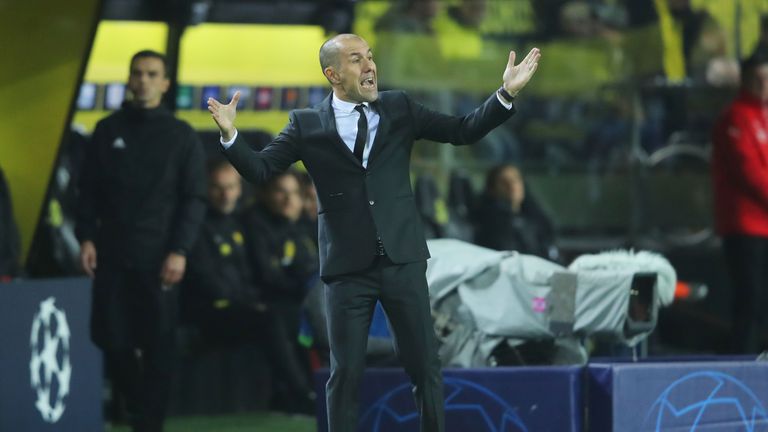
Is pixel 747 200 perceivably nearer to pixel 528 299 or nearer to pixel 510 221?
pixel 510 221

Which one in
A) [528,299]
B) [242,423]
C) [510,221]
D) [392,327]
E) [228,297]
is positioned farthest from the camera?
[510,221]

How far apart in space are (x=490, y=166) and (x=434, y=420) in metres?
6.66

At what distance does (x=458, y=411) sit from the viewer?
6523 mm

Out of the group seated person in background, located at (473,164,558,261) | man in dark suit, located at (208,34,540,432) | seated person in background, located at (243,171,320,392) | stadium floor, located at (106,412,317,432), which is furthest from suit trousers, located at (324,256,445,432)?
seated person in background, located at (473,164,558,261)

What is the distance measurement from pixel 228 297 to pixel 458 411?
3.23m

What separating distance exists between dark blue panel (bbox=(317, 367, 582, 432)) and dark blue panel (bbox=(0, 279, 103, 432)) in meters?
1.53

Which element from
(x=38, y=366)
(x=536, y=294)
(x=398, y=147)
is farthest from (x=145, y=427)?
(x=398, y=147)

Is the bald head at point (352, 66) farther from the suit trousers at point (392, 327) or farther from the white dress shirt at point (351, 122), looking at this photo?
the suit trousers at point (392, 327)

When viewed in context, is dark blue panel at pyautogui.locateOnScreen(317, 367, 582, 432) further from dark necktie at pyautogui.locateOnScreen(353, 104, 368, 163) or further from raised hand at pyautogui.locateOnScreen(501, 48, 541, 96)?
raised hand at pyautogui.locateOnScreen(501, 48, 541, 96)


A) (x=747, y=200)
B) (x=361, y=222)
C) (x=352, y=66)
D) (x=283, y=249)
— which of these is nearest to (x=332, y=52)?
(x=352, y=66)

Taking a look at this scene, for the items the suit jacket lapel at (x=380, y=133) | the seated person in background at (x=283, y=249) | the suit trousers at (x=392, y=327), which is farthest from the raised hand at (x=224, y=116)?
the seated person in background at (x=283, y=249)

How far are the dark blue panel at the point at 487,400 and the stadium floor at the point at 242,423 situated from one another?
7.00 ft

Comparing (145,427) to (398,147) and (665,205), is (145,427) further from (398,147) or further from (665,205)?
(665,205)

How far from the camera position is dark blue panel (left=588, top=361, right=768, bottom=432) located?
6.19 metres
